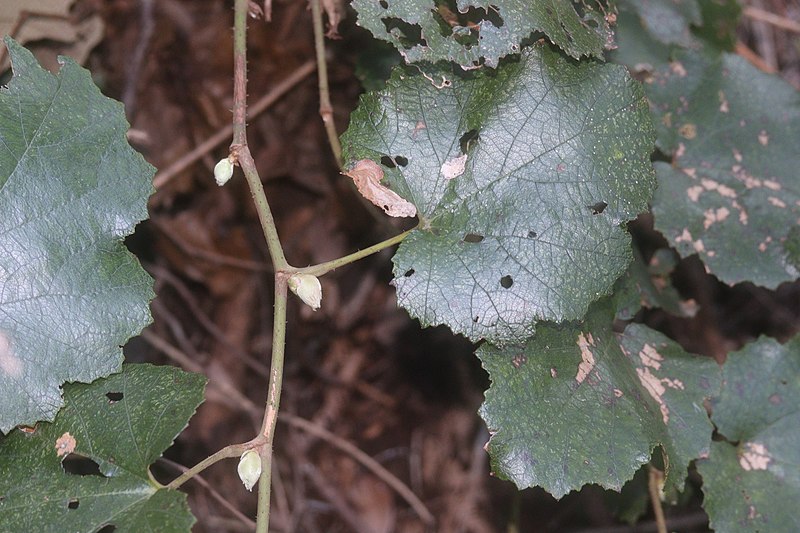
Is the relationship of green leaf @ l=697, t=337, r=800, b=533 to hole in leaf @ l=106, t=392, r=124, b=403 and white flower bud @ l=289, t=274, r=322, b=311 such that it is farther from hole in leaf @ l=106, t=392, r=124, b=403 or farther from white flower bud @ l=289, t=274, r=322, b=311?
hole in leaf @ l=106, t=392, r=124, b=403

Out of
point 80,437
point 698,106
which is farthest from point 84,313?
point 698,106

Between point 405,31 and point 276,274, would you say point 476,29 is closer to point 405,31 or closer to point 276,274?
point 405,31

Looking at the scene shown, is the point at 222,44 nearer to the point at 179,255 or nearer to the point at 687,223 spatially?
the point at 179,255

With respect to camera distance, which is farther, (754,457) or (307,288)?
(754,457)

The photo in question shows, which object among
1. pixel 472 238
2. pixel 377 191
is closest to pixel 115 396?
pixel 377 191

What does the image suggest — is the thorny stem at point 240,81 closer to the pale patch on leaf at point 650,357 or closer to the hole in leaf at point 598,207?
the hole in leaf at point 598,207

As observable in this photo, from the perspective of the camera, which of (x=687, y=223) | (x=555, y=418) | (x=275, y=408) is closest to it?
(x=275, y=408)

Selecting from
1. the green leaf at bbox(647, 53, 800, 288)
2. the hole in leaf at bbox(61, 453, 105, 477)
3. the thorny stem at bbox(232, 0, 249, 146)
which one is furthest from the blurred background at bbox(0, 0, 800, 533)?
the thorny stem at bbox(232, 0, 249, 146)
